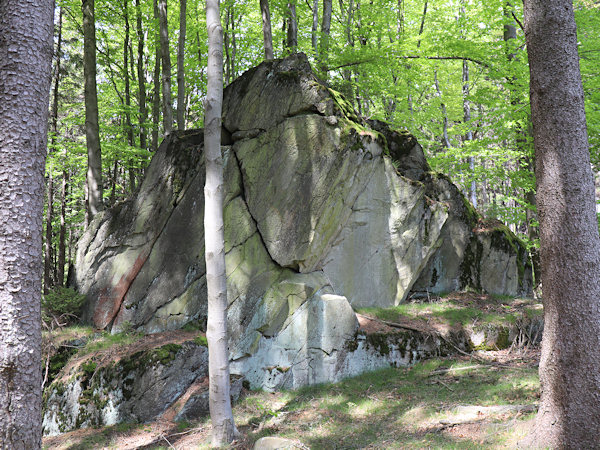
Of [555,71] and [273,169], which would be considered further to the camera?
[273,169]

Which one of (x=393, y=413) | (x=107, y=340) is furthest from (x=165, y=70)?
(x=393, y=413)

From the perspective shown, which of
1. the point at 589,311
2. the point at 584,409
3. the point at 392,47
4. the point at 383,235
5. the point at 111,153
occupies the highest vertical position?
the point at 392,47

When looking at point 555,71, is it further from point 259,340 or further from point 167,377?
point 167,377

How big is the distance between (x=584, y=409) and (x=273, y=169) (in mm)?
6947

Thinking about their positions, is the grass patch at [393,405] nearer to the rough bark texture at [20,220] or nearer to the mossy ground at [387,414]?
the mossy ground at [387,414]

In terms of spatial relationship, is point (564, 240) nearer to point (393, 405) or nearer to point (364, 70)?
point (393, 405)

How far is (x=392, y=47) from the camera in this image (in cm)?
1279

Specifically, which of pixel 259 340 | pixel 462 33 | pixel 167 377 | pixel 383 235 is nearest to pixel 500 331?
pixel 383 235

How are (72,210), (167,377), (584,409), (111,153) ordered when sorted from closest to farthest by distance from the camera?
(584,409), (167,377), (111,153), (72,210)

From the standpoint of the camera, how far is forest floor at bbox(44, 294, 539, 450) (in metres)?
5.46

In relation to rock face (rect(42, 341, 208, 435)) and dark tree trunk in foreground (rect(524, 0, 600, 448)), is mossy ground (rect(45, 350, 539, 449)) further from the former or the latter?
dark tree trunk in foreground (rect(524, 0, 600, 448))

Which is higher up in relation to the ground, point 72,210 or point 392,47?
point 392,47

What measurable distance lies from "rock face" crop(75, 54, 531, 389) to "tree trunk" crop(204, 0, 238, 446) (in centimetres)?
204

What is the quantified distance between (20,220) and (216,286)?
2873 mm
